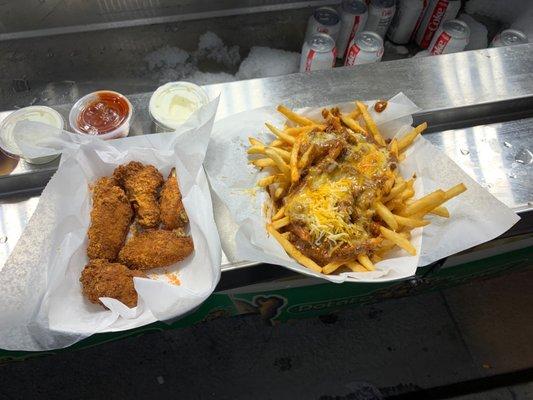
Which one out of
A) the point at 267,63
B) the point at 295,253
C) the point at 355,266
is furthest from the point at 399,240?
the point at 267,63

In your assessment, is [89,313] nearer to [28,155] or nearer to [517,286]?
[28,155]

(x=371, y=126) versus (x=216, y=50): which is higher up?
(x=371, y=126)

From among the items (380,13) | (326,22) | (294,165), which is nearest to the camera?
(294,165)

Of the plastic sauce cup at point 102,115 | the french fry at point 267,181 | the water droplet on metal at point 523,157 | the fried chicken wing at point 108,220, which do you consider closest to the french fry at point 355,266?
the french fry at point 267,181

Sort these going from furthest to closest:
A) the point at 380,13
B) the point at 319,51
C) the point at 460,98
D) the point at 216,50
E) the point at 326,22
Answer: the point at 216,50 < the point at 380,13 < the point at 326,22 < the point at 319,51 < the point at 460,98

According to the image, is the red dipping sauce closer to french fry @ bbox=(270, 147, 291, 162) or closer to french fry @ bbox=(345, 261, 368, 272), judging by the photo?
french fry @ bbox=(270, 147, 291, 162)

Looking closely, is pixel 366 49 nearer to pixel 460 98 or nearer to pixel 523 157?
pixel 460 98
